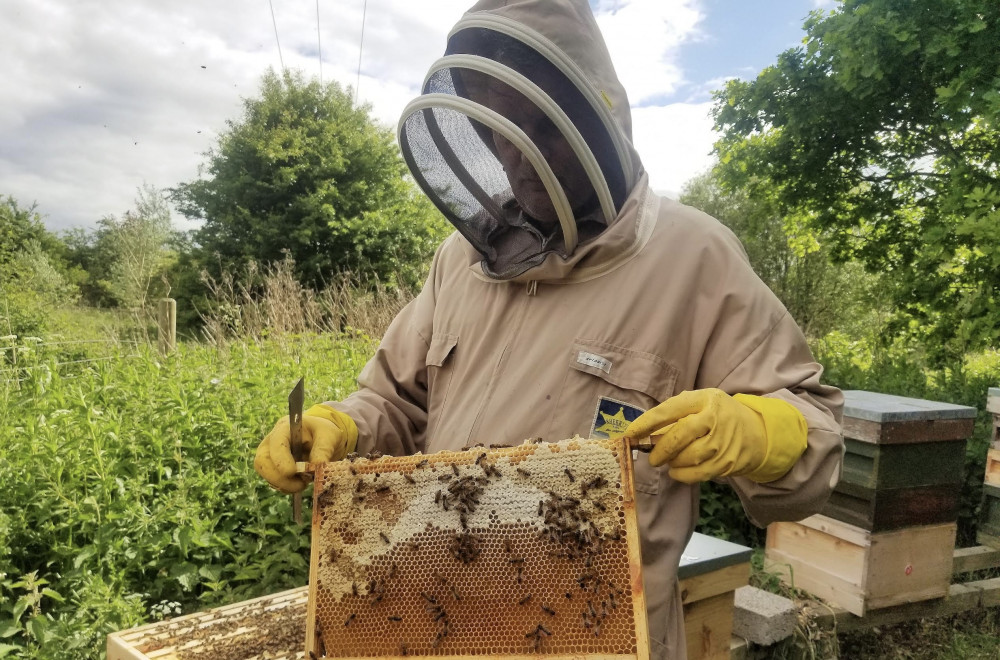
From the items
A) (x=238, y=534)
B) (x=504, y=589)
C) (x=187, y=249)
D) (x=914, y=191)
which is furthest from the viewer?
(x=187, y=249)

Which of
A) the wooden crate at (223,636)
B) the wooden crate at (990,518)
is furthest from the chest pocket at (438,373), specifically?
the wooden crate at (990,518)

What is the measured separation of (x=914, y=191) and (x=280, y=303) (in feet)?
29.6

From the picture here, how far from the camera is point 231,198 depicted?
26531mm

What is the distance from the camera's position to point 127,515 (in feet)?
10.7

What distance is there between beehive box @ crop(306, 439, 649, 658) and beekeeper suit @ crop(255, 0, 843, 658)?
174 mm

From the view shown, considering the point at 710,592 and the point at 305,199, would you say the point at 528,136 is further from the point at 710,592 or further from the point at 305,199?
the point at 305,199

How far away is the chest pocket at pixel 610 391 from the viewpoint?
1778 mm

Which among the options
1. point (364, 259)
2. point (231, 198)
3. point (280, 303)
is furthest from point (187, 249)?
point (280, 303)

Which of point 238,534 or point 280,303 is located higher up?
point 280,303

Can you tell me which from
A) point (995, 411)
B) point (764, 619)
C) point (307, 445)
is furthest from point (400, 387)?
point (995, 411)

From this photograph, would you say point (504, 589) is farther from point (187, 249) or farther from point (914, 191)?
point (187, 249)

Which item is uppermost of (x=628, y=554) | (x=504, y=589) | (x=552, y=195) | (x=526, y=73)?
(x=526, y=73)

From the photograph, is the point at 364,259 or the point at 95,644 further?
the point at 364,259

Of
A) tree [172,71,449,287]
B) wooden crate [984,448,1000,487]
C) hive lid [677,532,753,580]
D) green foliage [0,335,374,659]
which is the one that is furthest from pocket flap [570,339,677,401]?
tree [172,71,449,287]
